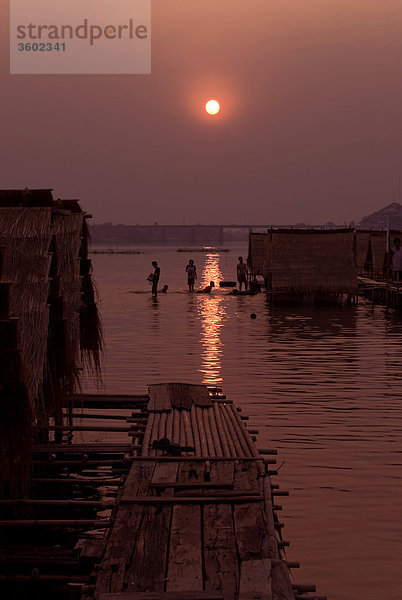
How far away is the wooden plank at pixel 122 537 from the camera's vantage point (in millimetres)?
6294

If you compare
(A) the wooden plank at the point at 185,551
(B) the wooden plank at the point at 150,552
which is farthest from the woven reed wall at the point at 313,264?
(A) the wooden plank at the point at 185,551

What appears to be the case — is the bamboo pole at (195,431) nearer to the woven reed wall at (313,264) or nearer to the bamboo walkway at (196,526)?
the bamboo walkway at (196,526)

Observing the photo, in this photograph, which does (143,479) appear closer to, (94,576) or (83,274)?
(94,576)

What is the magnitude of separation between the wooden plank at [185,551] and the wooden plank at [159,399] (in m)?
4.16

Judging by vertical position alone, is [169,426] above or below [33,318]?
below

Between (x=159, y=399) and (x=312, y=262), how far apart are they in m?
25.8

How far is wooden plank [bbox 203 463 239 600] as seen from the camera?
20.5ft

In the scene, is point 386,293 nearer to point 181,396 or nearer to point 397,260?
point 397,260

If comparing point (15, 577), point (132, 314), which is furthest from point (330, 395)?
point (132, 314)

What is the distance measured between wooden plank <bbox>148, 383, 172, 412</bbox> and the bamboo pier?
1.16 ft

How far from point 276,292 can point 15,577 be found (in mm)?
30972

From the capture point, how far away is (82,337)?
45.1 ft

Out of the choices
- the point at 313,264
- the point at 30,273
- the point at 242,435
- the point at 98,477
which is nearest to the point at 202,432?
the point at 242,435

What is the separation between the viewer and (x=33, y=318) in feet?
33.8
